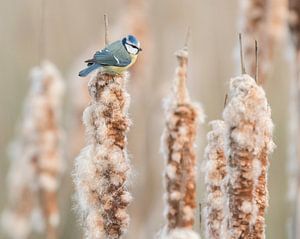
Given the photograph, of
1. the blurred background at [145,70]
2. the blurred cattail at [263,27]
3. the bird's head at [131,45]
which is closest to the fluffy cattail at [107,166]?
the bird's head at [131,45]

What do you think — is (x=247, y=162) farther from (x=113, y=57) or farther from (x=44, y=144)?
(x=44, y=144)

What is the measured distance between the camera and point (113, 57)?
1466mm

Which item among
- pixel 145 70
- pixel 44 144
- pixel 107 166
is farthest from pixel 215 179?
pixel 145 70

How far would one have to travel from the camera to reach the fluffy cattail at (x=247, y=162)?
1258 mm

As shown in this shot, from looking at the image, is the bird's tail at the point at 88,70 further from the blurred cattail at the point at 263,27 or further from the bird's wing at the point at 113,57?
the blurred cattail at the point at 263,27

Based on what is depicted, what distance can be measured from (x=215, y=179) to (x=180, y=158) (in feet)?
0.32

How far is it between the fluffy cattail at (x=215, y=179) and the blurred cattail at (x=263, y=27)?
1036 mm

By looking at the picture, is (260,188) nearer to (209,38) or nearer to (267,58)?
(267,58)

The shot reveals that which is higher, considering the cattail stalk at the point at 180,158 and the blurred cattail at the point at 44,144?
the blurred cattail at the point at 44,144

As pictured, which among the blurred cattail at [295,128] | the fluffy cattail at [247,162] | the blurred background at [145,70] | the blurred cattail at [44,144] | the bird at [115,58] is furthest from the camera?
the blurred background at [145,70]

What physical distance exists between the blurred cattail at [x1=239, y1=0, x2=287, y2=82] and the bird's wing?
3.14 ft

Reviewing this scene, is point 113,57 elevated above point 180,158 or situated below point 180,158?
above

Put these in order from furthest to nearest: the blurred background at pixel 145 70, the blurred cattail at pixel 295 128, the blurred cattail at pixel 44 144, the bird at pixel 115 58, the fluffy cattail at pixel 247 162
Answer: the blurred background at pixel 145 70 → the blurred cattail at pixel 44 144 → the blurred cattail at pixel 295 128 → the bird at pixel 115 58 → the fluffy cattail at pixel 247 162

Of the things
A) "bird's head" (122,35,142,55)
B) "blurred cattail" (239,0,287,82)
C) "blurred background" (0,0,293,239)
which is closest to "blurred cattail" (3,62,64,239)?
"blurred background" (0,0,293,239)
